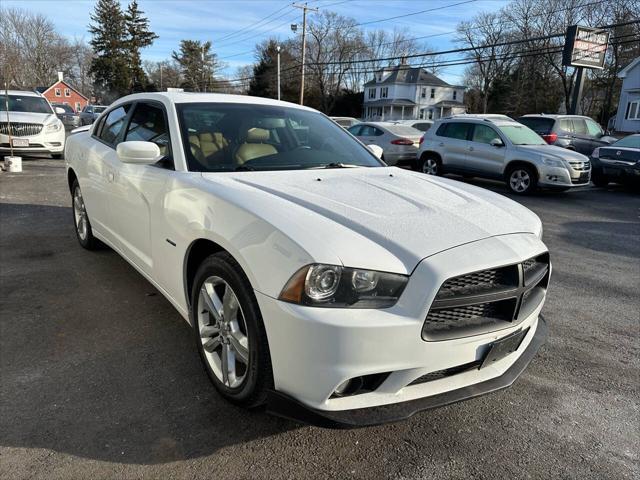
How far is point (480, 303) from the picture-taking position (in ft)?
6.89

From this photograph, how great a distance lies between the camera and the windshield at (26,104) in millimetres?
13065

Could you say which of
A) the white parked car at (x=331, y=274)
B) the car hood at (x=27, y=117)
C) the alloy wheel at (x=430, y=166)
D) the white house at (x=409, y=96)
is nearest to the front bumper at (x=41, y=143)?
the car hood at (x=27, y=117)

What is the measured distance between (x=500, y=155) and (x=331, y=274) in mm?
10061

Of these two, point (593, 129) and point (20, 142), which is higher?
point (593, 129)

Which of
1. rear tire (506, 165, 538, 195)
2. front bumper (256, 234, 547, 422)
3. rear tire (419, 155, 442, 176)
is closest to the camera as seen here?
front bumper (256, 234, 547, 422)

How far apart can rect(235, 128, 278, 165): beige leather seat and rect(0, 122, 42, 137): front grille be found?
448 inches

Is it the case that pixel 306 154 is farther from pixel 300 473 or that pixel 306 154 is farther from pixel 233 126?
pixel 300 473

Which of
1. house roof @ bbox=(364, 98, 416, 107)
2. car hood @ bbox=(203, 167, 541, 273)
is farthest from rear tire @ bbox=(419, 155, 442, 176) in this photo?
house roof @ bbox=(364, 98, 416, 107)

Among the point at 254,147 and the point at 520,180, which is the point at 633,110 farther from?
the point at 254,147

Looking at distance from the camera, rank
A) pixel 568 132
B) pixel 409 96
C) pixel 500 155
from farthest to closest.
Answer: pixel 409 96 → pixel 568 132 → pixel 500 155

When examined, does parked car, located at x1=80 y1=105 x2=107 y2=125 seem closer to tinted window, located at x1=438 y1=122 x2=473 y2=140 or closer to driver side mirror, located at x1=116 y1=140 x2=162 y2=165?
tinted window, located at x1=438 y1=122 x2=473 y2=140

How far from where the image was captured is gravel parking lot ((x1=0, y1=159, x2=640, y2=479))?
2221mm

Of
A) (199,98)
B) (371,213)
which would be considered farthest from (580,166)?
(371,213)

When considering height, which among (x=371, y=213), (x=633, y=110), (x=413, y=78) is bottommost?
(x=371, y=213)
